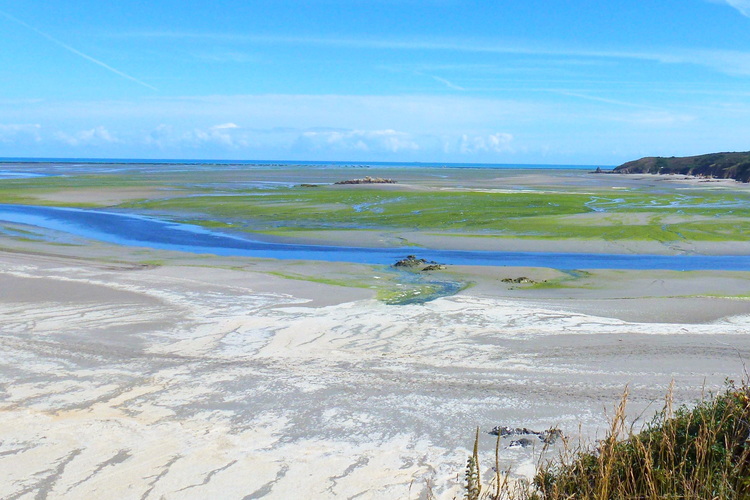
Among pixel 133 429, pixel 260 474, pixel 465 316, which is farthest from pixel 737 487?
pixel 465 316

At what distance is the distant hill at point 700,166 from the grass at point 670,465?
7691cm

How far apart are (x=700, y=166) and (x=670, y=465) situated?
102 m

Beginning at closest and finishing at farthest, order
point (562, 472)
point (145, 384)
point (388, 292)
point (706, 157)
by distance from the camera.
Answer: point (562, 472), point (145, 384), point (388, 292), point (706, 157)

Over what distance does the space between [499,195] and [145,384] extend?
4166cm

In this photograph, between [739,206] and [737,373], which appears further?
[739,206]

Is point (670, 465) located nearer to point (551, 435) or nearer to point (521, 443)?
point (551, 435)

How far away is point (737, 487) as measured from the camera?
429 cm

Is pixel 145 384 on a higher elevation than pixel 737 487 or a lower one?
lower

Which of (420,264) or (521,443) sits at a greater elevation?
(420,264)

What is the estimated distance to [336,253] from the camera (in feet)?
76.2

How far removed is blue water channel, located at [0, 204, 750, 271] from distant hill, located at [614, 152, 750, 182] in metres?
59.3

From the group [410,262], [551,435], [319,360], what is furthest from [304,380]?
[410,262]

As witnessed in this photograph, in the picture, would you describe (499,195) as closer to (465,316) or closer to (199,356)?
(465,316)

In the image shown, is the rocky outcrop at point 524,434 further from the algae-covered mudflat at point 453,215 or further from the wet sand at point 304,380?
the algae-covered mudflat at point 453,215
